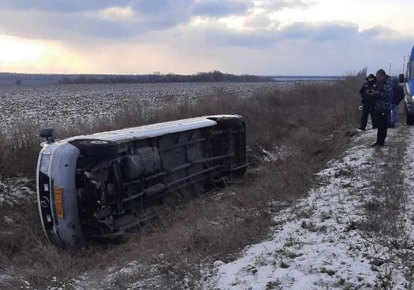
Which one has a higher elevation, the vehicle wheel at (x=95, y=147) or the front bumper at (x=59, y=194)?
the vehicle wheel at (x=95, y=147)

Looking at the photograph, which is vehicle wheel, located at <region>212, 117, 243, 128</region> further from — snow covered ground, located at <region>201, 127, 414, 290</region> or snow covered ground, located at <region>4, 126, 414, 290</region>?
snow covered ground, located at <region>4, 126, 414, 290</region>

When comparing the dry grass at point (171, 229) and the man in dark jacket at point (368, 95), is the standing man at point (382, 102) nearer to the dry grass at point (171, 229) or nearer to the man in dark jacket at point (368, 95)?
the man in dark jacket at point (368, 95)

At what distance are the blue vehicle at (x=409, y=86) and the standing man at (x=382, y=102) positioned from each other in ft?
15.8

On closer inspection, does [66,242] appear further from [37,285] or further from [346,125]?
[346,125]

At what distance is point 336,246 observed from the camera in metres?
5.48

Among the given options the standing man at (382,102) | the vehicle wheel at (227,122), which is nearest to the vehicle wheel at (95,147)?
the vehicle wheel at (227,122)

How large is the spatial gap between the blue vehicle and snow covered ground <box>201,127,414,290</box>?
345 inches

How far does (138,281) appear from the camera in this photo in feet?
17.1

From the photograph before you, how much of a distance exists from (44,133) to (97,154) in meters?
1.00

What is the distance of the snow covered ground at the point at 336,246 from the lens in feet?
15.4

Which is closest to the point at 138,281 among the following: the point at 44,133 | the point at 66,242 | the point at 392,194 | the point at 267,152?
the point at 66,242

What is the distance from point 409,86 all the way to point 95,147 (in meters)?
13.4

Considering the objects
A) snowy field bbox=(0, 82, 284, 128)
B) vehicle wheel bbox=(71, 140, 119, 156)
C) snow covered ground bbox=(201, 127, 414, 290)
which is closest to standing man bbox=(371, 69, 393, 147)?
snow covered ground bbox=(201, 127, 414, 290)

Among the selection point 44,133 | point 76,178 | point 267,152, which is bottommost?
point 267,152
